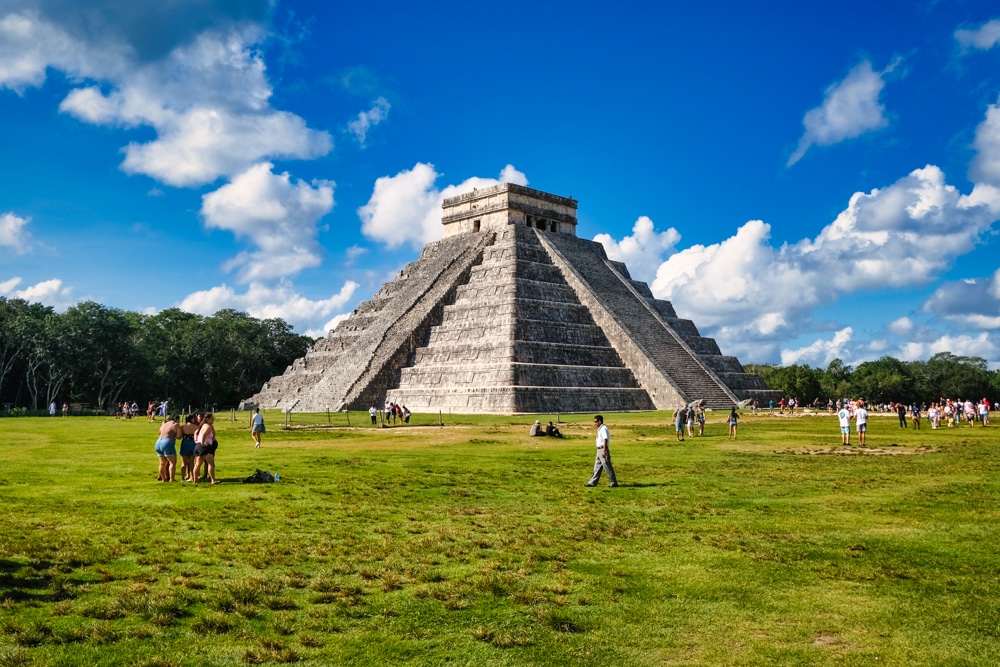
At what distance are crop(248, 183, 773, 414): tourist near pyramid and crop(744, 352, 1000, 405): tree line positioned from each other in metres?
31.8

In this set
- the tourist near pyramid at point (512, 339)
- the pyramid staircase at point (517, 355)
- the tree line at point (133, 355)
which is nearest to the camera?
the pyramid staircase at point (517, 355)

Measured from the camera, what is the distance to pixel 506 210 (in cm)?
5272

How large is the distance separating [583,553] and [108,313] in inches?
2046

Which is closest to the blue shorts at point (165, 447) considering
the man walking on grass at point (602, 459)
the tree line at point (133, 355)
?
the man walking on grass at point (602, 459)

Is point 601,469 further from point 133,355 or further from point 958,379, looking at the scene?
point 958,379

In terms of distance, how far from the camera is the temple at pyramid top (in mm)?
53094

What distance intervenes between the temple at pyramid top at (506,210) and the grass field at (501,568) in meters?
39.6

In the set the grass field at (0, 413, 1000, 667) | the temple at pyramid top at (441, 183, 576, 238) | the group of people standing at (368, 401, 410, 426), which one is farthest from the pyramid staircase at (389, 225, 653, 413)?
the grass field at (0, 413, 1000, 667)

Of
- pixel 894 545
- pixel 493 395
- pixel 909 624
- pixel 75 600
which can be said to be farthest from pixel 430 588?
pixel 493 395

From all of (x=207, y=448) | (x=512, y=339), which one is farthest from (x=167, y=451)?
(x=512, y=339)

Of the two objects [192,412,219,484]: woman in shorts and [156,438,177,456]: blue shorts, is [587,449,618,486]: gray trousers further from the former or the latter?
[156,438,177,456]: blue shorts

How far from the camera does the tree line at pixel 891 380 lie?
7769 cm

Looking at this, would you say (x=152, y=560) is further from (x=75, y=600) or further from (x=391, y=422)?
(x=391, y=422)

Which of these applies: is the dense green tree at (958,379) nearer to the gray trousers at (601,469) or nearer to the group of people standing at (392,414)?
the group of people standing at (392,414)
